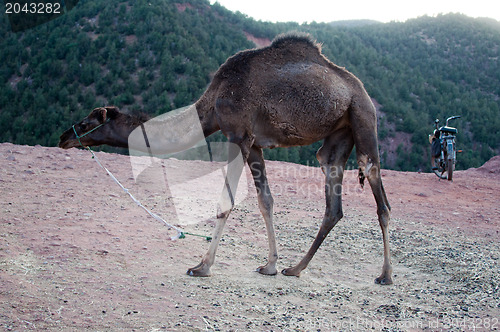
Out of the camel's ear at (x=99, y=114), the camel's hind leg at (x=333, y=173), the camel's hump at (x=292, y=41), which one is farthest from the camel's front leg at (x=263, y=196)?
the camel's ear at (x=99, y=114)

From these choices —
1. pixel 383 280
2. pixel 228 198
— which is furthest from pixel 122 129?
pixel 383 280

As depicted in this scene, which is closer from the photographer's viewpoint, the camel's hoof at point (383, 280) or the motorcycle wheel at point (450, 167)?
the camel's hoof at point (383, 280)

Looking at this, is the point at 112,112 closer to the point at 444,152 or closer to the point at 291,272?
the point at 291,272

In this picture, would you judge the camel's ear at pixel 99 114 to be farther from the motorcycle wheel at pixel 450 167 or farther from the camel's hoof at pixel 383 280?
the motorcycle wheel at pixel 450 167

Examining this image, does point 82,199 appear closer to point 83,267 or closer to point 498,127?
point 83,267

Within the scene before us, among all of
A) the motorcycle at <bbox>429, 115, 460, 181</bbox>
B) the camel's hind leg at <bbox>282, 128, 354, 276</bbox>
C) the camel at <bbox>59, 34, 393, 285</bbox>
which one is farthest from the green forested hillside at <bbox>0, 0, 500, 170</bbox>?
the camel at <bbox>59, 34, 393, 285</bbox>

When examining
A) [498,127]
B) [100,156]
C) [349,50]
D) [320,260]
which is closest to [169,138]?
[320,260]

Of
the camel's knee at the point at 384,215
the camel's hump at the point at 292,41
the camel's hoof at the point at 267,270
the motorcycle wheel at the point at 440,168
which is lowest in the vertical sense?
the motorcycle wheel at the point at 440,168

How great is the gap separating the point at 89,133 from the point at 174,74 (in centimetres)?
2694

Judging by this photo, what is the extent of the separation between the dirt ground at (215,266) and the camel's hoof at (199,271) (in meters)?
0.13

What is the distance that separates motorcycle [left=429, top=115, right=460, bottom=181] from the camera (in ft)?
42.0

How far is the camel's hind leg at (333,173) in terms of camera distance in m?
5.04

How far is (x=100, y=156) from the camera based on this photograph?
34.3ft

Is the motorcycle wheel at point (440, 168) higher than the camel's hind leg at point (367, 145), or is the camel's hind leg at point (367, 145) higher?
the camel's hind leg at point (367, 145)
